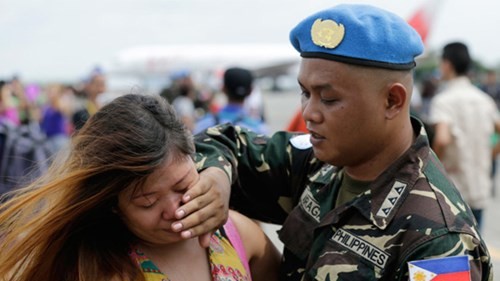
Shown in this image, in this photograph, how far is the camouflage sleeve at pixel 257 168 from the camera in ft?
6.61

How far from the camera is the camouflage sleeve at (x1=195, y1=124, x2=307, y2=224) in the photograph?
6.61 feet

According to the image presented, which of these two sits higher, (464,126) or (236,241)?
(236,241)

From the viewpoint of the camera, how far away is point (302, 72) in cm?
164

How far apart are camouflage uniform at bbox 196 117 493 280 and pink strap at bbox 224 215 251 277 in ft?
0.45

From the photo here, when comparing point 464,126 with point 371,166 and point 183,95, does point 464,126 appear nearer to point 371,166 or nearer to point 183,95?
point 371,166

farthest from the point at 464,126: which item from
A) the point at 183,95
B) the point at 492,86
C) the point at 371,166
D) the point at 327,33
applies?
the point at 492,86

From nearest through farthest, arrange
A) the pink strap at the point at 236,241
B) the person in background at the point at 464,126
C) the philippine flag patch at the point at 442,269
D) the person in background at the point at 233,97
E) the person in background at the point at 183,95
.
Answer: the philippine flag patch at the point at 442,269, the pink strap at the point at 236,241, the person in background at the point at 464,126, the person in background at the point at 233,97, the person in background at the point at 183,95

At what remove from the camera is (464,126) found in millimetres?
4320

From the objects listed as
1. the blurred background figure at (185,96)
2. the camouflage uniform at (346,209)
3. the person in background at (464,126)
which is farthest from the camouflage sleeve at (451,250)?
the blurred background figure at (185,96)

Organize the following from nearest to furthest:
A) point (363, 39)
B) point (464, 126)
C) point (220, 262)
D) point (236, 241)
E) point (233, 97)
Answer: point (363, 39) → point (220, 262) → point (236, 241) → point (464, 126) → point (233, 97)

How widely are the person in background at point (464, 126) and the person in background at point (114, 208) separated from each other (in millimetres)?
2950

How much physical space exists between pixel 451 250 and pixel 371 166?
332 millimetres

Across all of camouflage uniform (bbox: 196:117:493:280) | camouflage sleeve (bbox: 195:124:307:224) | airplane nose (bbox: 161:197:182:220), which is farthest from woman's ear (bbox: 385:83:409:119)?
airplane nose (bbox: 161:197:182:220)

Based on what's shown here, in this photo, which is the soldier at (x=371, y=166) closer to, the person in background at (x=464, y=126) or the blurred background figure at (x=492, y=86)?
the person in background at (x=464, y=126)
